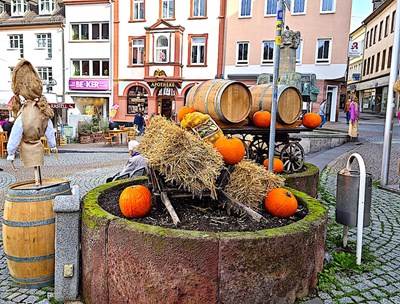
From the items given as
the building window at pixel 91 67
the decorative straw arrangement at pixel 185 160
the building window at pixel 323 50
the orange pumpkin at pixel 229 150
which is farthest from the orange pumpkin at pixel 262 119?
the building window at pixel 91 67

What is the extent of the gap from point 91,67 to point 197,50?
8.63 meters

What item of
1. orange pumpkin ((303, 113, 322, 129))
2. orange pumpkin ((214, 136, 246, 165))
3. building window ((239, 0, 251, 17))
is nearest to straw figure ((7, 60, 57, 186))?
orange pumpkin ((214, 136, 246, 165))

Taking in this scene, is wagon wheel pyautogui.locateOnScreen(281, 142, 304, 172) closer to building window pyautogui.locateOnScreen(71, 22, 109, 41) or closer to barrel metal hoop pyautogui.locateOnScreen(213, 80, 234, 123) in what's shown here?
barrel metal hoop pyautogui.locateOnScreen(213, 80, 234, 123)

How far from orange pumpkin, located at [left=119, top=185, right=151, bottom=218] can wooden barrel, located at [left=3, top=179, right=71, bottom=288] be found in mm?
702

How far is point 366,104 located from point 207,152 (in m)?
52.8

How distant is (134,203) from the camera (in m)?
3.28

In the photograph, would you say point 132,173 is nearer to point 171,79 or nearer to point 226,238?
point 226,238

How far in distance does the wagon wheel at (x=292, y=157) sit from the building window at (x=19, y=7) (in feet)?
104

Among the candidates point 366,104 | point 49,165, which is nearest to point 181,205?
point 49,165

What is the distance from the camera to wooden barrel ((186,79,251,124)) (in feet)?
16.7

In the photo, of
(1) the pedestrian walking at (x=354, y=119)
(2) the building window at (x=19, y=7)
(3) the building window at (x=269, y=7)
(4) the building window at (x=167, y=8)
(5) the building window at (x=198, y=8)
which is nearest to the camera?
(1) the pedestrian walking at (x=354, y=119)

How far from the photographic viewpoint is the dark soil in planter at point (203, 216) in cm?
323

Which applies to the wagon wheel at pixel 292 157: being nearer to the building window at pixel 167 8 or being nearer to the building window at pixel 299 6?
the building window at pixel 299 6

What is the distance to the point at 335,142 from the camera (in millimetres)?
13977
